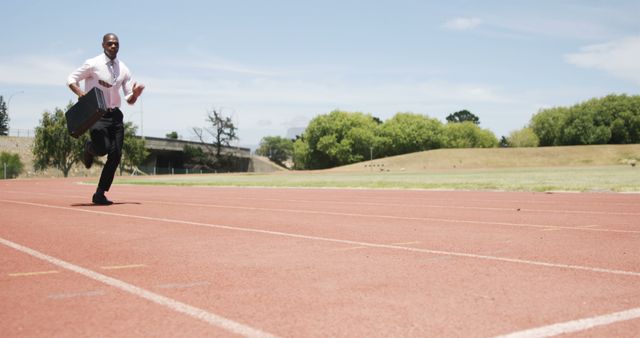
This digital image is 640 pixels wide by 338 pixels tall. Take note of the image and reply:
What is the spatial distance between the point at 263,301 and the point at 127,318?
0.76 meters

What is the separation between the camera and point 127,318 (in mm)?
2990

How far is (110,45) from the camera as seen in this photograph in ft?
31.6

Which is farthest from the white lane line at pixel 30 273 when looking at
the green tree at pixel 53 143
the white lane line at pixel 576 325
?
the green tree at pixel 53 143

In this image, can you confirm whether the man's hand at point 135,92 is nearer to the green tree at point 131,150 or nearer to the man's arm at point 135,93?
the man's arm at point 135,93

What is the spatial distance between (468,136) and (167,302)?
13483 centimetres

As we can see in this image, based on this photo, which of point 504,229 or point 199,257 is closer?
point 199,257

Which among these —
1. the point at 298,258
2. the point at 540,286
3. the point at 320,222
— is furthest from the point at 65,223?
the point at 540,286

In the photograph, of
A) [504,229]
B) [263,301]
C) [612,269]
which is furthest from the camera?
[504,229]

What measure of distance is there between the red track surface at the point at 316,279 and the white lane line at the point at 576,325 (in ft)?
0.04

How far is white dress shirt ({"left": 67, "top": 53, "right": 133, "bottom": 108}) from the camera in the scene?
952 cm

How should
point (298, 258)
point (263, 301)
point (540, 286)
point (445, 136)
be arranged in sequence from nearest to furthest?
point (263, 301), point (540, 286), point (298, 258), point (445, 136)

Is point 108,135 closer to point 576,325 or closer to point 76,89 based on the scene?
point 76,89

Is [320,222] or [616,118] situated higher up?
[616,118]

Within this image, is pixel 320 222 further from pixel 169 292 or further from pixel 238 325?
pixel 238 325
